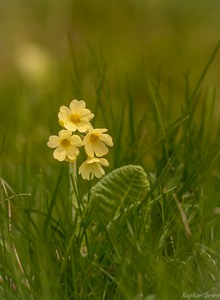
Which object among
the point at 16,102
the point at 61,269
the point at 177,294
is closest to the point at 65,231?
the point at 61,269

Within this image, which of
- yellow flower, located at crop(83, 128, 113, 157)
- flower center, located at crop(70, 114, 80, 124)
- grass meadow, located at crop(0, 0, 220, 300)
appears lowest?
grass meadow, located at crop(0, 0, 220, 300)

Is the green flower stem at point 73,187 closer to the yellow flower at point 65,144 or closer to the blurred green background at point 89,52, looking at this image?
the yellow flower at point 65,144

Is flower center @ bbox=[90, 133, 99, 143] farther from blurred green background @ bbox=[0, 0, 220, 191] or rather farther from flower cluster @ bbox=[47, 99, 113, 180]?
blurred green background @ bbox=[0, 0, 220, 191]

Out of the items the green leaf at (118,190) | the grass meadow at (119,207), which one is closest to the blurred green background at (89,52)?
the grass meadow at (119,207)

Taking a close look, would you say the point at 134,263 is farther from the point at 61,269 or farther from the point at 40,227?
the point at 40,227

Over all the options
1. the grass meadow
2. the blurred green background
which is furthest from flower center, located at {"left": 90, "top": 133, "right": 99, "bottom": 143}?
the blurred green background

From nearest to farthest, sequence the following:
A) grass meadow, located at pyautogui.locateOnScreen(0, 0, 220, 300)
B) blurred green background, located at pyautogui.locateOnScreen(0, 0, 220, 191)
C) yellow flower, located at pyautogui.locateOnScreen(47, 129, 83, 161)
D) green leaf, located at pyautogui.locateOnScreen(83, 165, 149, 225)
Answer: grass meadow, located at pyautogui.locateOnScreen(0, 0, 220, 300) → yellow flower, located at pyautogui.locateOnScreen(47, 129, 83, 161) → green leaf, located at pyautogui.locateOnScreen(83, 165, 149, 225) → blurred green background, located at pyautogui.locateOnScreen(0, 0, 220, 191)

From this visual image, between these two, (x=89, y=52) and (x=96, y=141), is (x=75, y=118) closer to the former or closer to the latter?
(x=96, y=141)

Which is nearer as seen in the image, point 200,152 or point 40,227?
point 40,227
